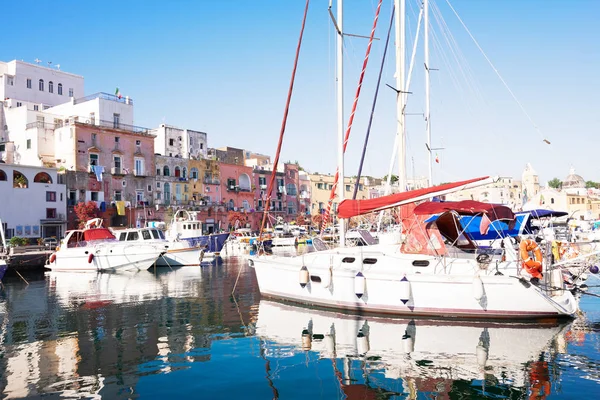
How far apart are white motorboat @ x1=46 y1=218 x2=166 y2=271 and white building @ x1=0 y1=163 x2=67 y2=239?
11055 millimetres

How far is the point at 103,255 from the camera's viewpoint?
3300 centimetres

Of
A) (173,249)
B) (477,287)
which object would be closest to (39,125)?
(173,249)

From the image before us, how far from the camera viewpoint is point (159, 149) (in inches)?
2511

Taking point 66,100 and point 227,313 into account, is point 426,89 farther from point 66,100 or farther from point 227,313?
point 66,100

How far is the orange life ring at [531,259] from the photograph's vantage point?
1324cm

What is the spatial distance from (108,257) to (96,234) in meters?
3.40

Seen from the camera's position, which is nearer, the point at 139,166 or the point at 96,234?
the point at 96,234

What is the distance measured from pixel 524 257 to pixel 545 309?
1.50 m

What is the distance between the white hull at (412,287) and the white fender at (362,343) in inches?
82.5

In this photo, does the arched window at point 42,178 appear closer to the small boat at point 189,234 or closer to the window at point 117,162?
the window at point 117,162

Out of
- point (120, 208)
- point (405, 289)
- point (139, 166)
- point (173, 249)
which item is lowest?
point (405, 289)

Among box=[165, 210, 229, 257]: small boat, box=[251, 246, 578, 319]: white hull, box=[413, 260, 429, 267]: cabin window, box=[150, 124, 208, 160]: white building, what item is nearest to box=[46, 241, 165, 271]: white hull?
box=[165, 210, 229, 257]: small boat

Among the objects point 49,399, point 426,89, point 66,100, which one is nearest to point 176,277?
point 426,89

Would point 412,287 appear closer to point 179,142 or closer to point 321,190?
point 179,142
